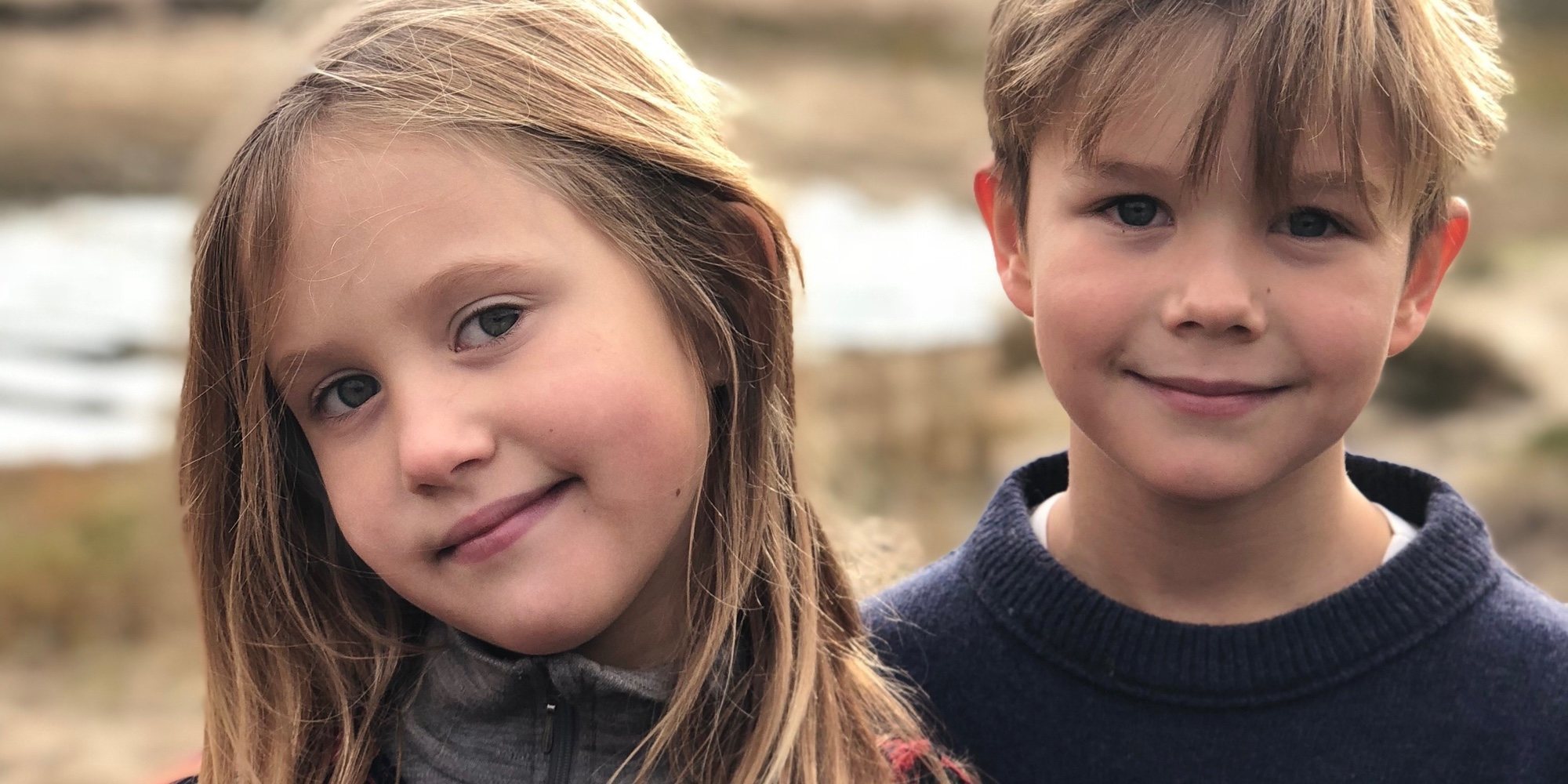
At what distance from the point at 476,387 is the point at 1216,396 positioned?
28.5 inches

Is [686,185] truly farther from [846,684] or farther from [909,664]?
[909,664]

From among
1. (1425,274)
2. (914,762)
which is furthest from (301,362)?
(1425,274)

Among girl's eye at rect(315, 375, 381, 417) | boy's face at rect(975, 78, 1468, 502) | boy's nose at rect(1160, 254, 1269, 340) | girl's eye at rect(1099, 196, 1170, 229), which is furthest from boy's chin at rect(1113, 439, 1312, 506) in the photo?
girl's eye at rect(315, 375, 381, 417)

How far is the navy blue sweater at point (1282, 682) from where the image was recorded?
5.62 ft

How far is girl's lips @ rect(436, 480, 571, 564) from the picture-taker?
56.8 inches

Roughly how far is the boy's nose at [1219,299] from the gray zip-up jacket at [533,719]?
61cm

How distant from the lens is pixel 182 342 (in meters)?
1.83

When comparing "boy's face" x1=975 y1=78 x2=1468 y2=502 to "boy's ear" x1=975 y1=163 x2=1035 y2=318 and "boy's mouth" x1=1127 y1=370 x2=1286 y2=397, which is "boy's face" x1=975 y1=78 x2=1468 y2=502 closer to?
"boy's mouth" x1=1127 y1=370 x2=1286 y2=397

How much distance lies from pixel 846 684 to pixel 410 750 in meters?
0.44

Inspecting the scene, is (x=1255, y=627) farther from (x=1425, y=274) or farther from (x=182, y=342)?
(x=182, y=342)

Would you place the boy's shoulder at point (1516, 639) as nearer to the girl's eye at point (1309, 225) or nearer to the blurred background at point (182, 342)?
the girl's eye at point (1309, 225)

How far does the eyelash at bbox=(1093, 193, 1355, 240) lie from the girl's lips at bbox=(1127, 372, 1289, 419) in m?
0.15

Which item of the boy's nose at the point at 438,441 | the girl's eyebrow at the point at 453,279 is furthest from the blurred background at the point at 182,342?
the boy's nose at the point at 438,441

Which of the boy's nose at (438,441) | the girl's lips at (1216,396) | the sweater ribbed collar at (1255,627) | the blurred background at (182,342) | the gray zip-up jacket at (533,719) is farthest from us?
the blurred background at (182,342)
